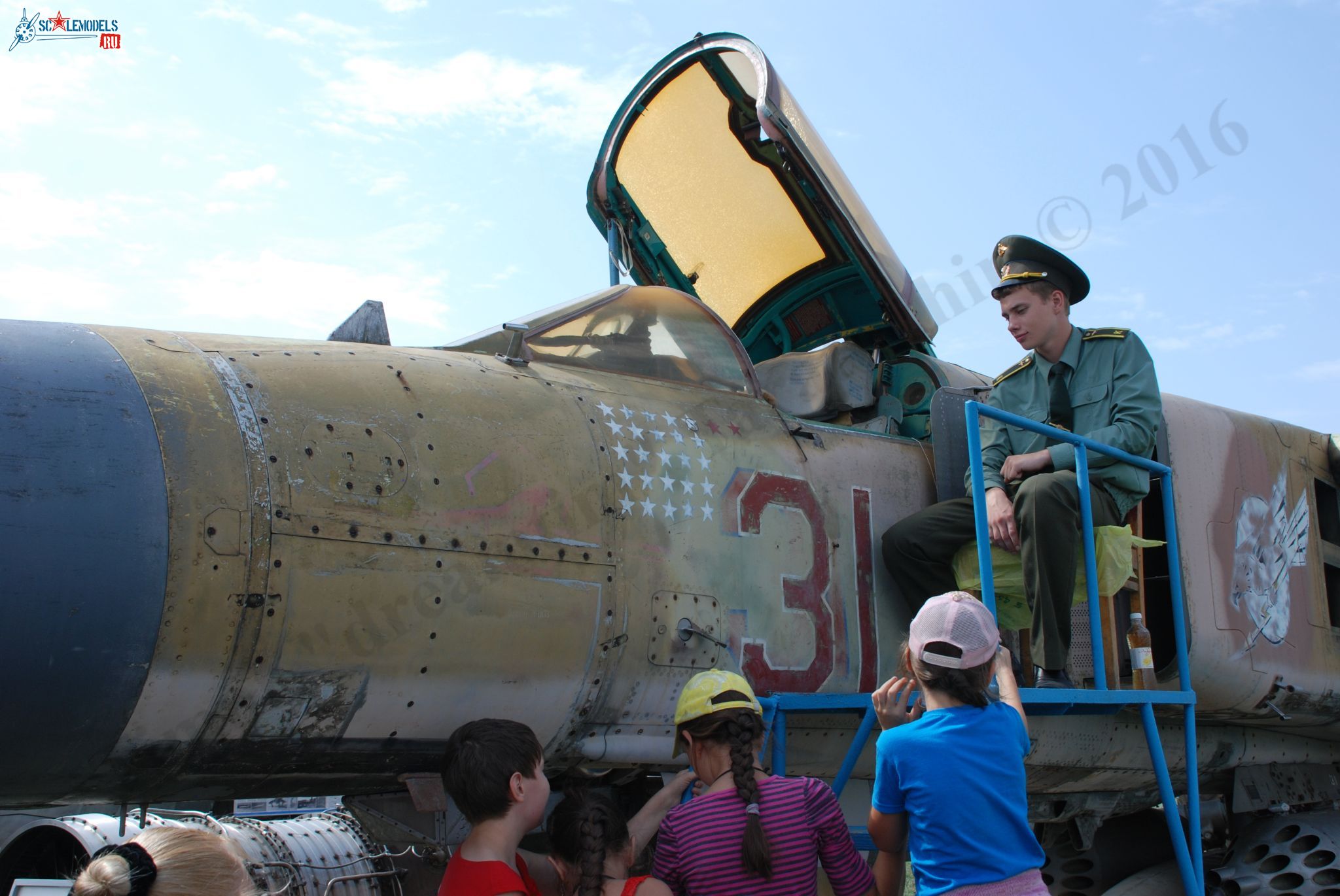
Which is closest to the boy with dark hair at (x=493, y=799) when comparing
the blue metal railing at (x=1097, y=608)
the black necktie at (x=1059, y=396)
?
the blue metal railing at (x=1097, y=608)

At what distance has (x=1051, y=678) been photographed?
424 centimetres

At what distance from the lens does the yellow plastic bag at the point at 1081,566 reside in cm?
453

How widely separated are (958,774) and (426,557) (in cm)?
143

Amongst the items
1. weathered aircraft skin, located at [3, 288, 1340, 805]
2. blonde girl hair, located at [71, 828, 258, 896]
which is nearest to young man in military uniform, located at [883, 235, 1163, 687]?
weathered aircraft skin, located at [3, 288, 1340, 805]

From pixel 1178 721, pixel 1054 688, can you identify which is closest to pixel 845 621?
pixel 1054 688

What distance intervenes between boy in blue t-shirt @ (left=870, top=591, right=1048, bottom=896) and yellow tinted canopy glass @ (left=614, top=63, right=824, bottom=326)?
3635 millimetres

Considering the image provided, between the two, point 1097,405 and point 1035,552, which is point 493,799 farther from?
point 1097,405

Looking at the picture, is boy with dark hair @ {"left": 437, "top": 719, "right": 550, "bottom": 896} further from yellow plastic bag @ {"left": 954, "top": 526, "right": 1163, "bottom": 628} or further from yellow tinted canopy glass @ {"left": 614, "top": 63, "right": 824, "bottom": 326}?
yellow tinted canopy glass @ {"left": 614, "top": 63, "right": 824, "bottom": 326}

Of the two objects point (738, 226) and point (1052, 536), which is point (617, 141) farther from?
point (1052, 536)

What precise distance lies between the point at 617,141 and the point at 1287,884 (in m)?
5.06

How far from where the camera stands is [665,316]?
14.7ft

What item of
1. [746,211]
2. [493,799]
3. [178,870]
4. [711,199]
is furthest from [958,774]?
[711,199]

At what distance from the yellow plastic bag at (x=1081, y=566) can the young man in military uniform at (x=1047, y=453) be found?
0.07m

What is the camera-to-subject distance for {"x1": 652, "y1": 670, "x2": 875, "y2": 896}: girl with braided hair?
2.81 metres
